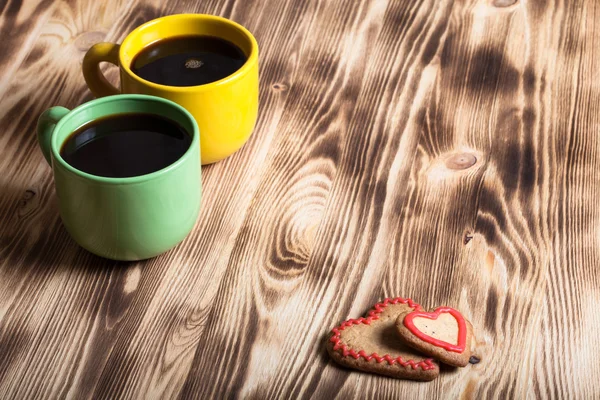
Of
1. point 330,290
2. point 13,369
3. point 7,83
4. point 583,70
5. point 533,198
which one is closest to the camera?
point 13,369

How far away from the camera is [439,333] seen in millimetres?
904

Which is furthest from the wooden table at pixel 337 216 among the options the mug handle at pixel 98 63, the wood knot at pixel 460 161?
the mug handle at pixel 98 63

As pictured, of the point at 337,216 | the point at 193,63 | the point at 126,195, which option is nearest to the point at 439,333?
the point at 337,216

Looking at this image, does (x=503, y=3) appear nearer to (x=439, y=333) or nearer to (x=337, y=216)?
(x=337, y=216)

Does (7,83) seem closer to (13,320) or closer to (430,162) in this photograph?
(13,320)

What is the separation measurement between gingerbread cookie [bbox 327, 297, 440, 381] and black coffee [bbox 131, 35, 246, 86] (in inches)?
15.0

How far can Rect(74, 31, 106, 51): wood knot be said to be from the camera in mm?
1330

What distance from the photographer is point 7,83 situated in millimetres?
1238

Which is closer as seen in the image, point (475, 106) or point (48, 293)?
point (48, 293)

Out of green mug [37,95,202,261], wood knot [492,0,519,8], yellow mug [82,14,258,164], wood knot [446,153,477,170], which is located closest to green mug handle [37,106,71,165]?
green mug [37,95,202,261]

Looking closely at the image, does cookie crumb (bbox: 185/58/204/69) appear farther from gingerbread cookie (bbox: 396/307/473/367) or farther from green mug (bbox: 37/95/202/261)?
gingerbread cookie (bbox: 396/307/473/367)

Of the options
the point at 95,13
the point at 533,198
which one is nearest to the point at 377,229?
the point at 533,198

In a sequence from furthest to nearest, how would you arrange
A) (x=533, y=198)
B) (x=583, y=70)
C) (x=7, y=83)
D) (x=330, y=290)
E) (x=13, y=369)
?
(x=583, y=70) → (x=7, y=83) → (x=533, y=198) → (x=330, y=290) → (x=13, y=369)

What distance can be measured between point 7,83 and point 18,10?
0.71 ft
